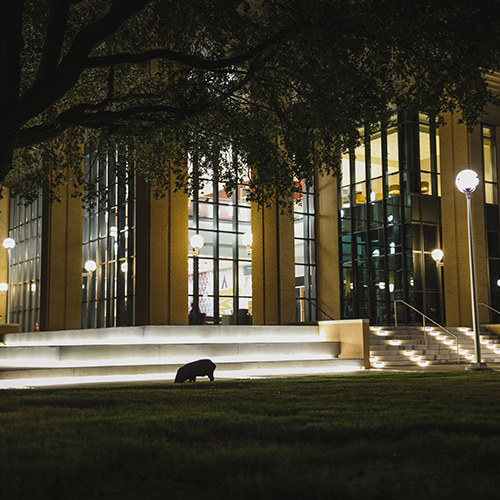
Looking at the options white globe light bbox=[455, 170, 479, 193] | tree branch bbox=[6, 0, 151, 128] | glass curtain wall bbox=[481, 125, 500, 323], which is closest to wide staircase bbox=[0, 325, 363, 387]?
tree branch bbox=[6, 0, 151, 128]

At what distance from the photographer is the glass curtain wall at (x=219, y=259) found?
3428 centimetres

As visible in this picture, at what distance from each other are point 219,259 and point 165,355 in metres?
16.6

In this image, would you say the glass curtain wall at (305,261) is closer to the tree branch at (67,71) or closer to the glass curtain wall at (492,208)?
the glass curtain wall at (492,208)

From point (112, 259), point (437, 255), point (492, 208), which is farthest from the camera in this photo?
point (112, 259)

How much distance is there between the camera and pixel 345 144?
14.0m

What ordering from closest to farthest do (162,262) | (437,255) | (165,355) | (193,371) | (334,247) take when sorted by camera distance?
(193,371), (165,355), (162,262), (437,255), (334,247)

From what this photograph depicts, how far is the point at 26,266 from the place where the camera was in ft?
166

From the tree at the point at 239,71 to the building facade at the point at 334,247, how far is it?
46.0 feet

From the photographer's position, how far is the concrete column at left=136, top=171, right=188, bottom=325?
2697 cm

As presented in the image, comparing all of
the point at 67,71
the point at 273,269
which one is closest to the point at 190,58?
the point at 67,71

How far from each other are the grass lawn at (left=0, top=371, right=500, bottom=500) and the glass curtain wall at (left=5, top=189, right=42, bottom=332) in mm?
42853

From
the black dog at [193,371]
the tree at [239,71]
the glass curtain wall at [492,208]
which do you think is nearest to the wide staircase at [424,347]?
the glass curtain wall at [492,208]

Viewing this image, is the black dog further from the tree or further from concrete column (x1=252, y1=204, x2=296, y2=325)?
concrete column (x1=252, y1=204, x2=296, y2=325)

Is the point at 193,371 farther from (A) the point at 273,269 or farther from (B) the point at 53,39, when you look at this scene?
(A) the point at 273,269
